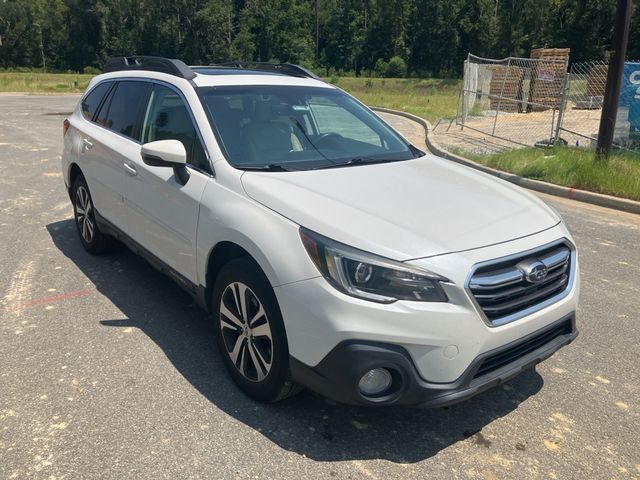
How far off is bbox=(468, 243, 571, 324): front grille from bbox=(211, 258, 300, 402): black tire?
964mm

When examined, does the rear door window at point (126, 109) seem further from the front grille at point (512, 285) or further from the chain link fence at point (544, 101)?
the chain link fence at point (544, 101)

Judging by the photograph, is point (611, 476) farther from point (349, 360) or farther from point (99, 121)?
point (99, 121)

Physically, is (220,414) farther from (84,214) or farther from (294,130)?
(84,214)

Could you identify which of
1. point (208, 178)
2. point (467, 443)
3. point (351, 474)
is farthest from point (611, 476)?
point (208, 178)

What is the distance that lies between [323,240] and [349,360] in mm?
556

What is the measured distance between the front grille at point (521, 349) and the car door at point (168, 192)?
180 cm

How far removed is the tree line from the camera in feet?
278

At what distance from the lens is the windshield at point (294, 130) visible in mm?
3577

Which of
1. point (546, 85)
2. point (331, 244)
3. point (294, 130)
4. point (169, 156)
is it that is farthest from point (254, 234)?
point (546, 85)

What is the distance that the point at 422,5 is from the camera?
94875mm

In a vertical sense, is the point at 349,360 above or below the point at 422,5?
below

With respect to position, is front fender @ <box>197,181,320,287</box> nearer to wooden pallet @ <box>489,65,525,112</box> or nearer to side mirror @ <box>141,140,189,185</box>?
side mirror @ <box>141,140,189,185</box>

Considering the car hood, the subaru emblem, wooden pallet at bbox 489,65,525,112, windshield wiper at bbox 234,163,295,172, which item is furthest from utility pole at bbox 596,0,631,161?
wooden pallet at bbox 489,65,525,112

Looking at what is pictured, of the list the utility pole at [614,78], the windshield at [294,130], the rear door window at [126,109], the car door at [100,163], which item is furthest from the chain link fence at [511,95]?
the rear door window at [126,109]
